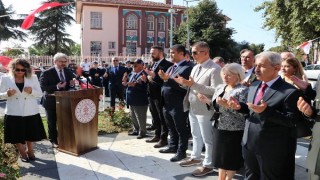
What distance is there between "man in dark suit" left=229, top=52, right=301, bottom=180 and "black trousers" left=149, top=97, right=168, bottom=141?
9.89 ft

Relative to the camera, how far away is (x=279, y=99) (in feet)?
9.13

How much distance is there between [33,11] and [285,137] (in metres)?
5.74

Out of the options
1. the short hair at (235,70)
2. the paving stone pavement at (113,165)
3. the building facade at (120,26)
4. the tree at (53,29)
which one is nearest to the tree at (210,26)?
the building facade at (120,26)

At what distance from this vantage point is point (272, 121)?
2781mm

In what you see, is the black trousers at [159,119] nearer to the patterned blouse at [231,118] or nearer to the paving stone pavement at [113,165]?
the paving stone pavement at [113,165]

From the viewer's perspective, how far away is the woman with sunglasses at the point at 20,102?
195 inches

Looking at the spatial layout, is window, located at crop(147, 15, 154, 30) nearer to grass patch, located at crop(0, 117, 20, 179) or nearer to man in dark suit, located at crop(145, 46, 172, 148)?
grass patch, located at crop(0, 117, 20, 179)

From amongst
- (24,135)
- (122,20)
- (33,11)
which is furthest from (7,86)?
(122,20)

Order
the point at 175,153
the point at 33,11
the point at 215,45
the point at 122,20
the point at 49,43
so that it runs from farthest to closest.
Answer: the point at 49,43
the point at 122,20
the point at 215,45
the point at 33,11
the point at 175,153

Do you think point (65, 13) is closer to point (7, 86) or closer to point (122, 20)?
point (122, 20)

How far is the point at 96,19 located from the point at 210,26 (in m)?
12.6

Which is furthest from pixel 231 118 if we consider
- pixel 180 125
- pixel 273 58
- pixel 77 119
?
pixel 77 119

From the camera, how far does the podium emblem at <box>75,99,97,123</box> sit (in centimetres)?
520

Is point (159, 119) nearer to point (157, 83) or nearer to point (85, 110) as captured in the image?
point (157, 83)
